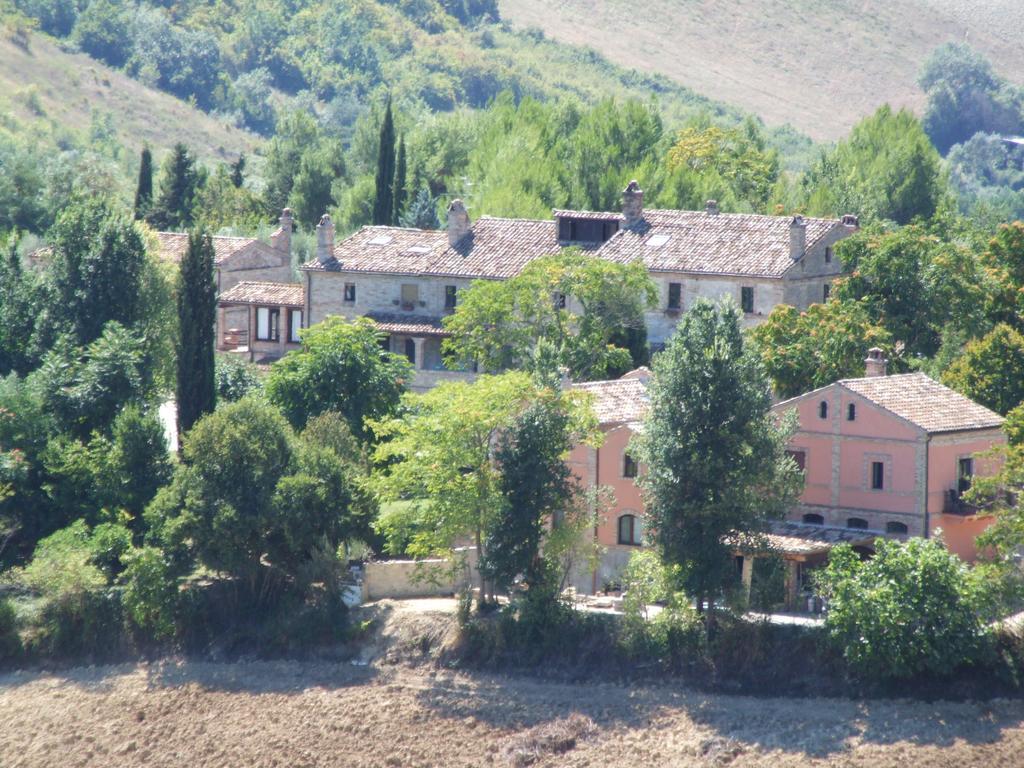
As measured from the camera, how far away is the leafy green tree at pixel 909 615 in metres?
46.2

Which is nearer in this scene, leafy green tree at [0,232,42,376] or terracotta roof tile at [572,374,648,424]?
terracotta roof tile at [572,374,648,424]

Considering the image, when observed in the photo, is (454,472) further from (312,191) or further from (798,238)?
(312,191)

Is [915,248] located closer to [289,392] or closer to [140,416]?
[289,392]

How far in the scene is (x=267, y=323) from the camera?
264 feet

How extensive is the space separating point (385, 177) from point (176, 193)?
71.6ft

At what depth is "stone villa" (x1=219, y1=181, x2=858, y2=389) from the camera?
72.3m

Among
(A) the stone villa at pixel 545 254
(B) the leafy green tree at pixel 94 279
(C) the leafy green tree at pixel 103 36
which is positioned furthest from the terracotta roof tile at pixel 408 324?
(C) the leafy green tree at pixel 103 36

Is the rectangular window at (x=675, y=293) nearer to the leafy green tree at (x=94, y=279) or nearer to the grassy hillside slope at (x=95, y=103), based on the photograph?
the leafy green tree at (x=94, y=279)

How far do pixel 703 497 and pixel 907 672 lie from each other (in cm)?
676

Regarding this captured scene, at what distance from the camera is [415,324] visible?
243 feet

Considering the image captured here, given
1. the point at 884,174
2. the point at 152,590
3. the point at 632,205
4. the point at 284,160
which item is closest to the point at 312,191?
the point at 284,160

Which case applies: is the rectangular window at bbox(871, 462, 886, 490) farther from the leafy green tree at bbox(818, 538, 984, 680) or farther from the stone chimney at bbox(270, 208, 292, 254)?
the stone chimney at bbox(270, 208, 292, 254)

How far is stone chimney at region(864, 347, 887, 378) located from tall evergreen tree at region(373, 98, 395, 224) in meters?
37.0

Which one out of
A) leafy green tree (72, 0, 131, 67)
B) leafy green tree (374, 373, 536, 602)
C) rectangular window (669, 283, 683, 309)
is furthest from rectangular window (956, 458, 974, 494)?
leafy green tree (72, 0, 131, 67)
